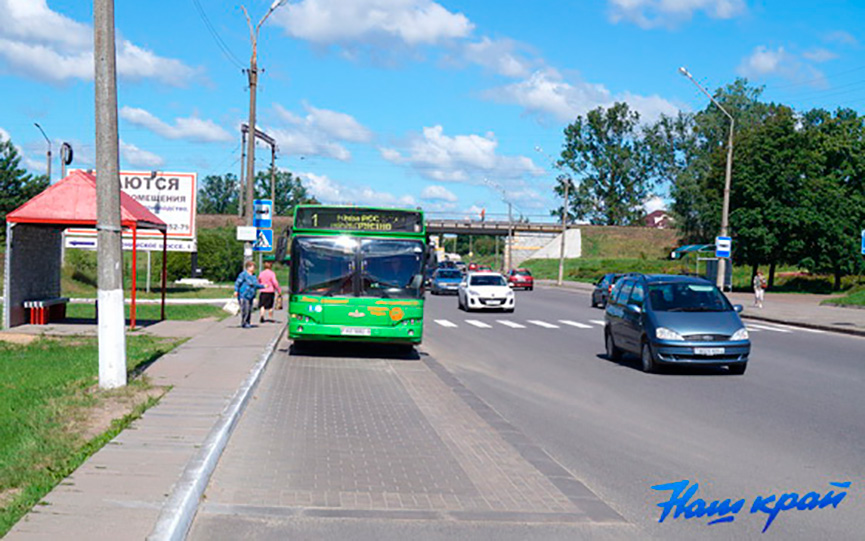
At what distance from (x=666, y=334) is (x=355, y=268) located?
6.06 meters

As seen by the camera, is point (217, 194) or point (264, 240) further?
point (217, 194)

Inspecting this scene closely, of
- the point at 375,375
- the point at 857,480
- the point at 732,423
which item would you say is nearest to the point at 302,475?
the point at 857,480

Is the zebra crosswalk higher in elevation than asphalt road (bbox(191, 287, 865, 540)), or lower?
lower

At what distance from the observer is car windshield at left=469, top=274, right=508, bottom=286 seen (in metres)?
35.9

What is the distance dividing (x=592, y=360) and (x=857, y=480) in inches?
409

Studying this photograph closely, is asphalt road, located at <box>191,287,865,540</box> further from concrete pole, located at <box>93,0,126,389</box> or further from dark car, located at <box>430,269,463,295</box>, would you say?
dark car, located at <box>430,269,463,295</box>

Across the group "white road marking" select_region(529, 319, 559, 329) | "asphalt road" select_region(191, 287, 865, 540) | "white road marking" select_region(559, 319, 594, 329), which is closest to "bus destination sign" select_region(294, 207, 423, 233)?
"asphalt road" select_region(191, 287, 865, 540)

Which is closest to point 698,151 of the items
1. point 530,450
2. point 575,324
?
point 575,324

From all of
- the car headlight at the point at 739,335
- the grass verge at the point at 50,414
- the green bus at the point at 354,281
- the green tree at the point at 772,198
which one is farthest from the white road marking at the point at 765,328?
the green tree at the point at 772,198

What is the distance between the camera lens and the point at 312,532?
596cm

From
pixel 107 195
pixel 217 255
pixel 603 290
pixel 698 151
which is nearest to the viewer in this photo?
pixel 107 195

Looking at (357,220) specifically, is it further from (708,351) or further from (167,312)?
(167,312)

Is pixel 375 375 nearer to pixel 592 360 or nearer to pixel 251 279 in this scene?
pixel 592 360

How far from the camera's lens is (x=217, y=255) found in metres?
54.5
